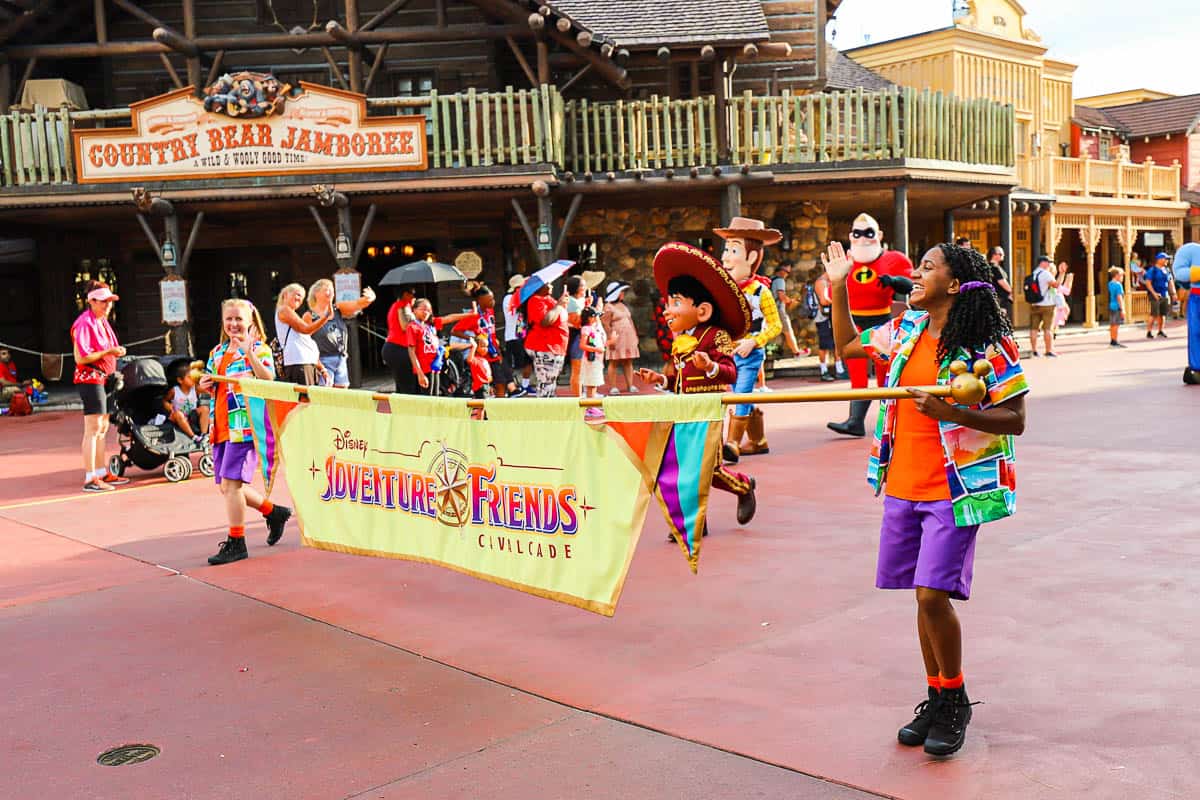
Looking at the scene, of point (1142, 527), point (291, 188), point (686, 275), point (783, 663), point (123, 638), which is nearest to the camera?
point (783, 663)

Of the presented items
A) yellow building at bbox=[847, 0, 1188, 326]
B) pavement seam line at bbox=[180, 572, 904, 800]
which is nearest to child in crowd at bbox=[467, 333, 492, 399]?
pavement seam line at bbox=[180, 572, 904, 800]

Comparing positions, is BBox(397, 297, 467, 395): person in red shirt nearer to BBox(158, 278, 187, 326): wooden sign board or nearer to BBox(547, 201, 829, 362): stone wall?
BBox(158, 278, 187, 326): wooden sign board

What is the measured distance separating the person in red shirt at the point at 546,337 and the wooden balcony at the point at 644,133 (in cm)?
503

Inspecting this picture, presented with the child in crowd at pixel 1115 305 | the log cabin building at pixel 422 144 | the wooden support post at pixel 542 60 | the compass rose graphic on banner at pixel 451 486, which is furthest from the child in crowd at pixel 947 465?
the child in crowd at pixel 1115 305

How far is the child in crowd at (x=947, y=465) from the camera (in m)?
3.83

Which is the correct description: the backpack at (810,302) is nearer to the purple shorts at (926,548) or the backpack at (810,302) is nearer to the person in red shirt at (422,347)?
the person in red shirt at (422,347)

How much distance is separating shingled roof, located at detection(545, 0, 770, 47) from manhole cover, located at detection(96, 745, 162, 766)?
16.0 metres

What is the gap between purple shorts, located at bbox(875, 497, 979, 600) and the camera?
386 cm

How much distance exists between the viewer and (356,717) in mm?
4508

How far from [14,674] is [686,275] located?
446cm

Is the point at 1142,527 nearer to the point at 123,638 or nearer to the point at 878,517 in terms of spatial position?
the point at 878,517

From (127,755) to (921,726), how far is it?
292 centimetres

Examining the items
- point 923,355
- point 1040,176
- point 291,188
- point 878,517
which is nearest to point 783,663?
point 923,355

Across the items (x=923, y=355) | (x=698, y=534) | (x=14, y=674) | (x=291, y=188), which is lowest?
(x=14, y=674)
